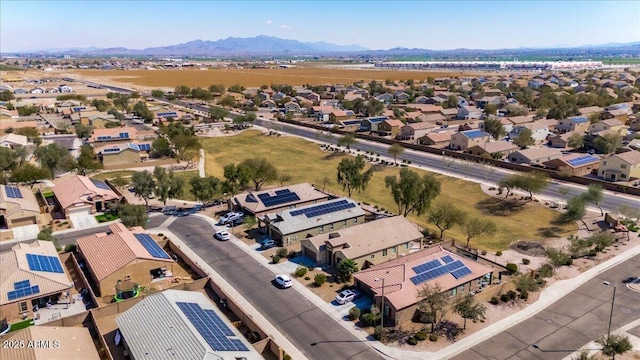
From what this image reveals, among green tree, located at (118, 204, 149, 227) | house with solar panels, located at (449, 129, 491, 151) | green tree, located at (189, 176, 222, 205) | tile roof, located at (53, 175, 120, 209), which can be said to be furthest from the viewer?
house with solar panels, located at (449, 129, 491, 151)

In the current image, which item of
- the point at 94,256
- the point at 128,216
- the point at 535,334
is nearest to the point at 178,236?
the point at 128,216

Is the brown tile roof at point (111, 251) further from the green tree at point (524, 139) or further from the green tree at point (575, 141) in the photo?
the green tree at point (575, 141)

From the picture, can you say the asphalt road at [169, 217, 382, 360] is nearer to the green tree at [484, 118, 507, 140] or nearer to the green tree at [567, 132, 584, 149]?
the green tree at [484, 118, 507, 140]

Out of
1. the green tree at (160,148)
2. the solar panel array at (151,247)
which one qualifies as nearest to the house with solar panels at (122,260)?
the solar panel array at (151,247)

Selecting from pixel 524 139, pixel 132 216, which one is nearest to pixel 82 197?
pixel 132 216

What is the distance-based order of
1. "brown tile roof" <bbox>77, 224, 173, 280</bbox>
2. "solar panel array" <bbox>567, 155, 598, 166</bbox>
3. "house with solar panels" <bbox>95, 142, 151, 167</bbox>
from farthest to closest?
"house with solar panels" <bbox>95, 142, 151, 167</bbox> < "solar panel array" <bbox>567, 155, 598, 166</bbox> < "brown tile roof" <bbox>77, 224, 173, 280</bbox>

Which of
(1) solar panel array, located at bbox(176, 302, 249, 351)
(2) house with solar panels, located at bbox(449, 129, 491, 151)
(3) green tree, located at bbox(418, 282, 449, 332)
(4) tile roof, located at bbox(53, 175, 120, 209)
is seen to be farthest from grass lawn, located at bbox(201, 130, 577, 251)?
(1) solar panel array, located at bbox(176, 302, 249, 351)
